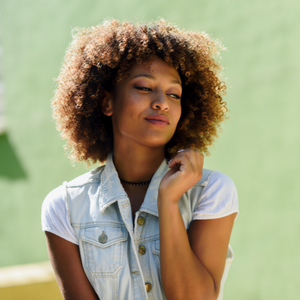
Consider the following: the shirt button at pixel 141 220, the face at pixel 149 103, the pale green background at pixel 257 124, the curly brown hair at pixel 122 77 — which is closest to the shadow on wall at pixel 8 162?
the pale green background at pixel 257 124

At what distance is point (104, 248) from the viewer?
1.89m

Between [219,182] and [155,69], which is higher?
[155,69]

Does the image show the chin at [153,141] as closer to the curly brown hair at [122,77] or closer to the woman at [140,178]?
the woman at [140,178]

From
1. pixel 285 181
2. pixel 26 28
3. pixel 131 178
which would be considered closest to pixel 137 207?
pixel 131 178

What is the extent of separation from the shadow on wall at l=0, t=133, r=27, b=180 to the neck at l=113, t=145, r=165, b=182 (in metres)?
2.51

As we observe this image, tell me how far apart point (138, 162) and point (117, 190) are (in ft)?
0.68

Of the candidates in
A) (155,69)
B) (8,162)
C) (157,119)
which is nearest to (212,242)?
(157,119)

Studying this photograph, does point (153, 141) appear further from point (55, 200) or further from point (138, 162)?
point (55, 200)

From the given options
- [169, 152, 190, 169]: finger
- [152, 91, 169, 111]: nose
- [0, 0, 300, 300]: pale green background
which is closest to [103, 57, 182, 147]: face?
[152, 91, 169, 111]: nose

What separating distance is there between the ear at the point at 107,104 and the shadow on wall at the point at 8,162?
2465 mm

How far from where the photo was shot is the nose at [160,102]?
75.4 inches

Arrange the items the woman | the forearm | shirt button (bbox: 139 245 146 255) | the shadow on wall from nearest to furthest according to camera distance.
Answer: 1. the forearm
2. the woman
3. shirt button (bbox: 139 245 146 255)
4. the shadow on wall

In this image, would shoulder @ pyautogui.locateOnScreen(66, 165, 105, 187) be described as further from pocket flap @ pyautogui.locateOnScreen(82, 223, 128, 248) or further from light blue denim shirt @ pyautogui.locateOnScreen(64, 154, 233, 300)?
pocket flap @ pyautogui.locateOnScreen(82, 223, 128, 248)

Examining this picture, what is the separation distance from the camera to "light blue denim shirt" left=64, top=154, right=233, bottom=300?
6.03ft
